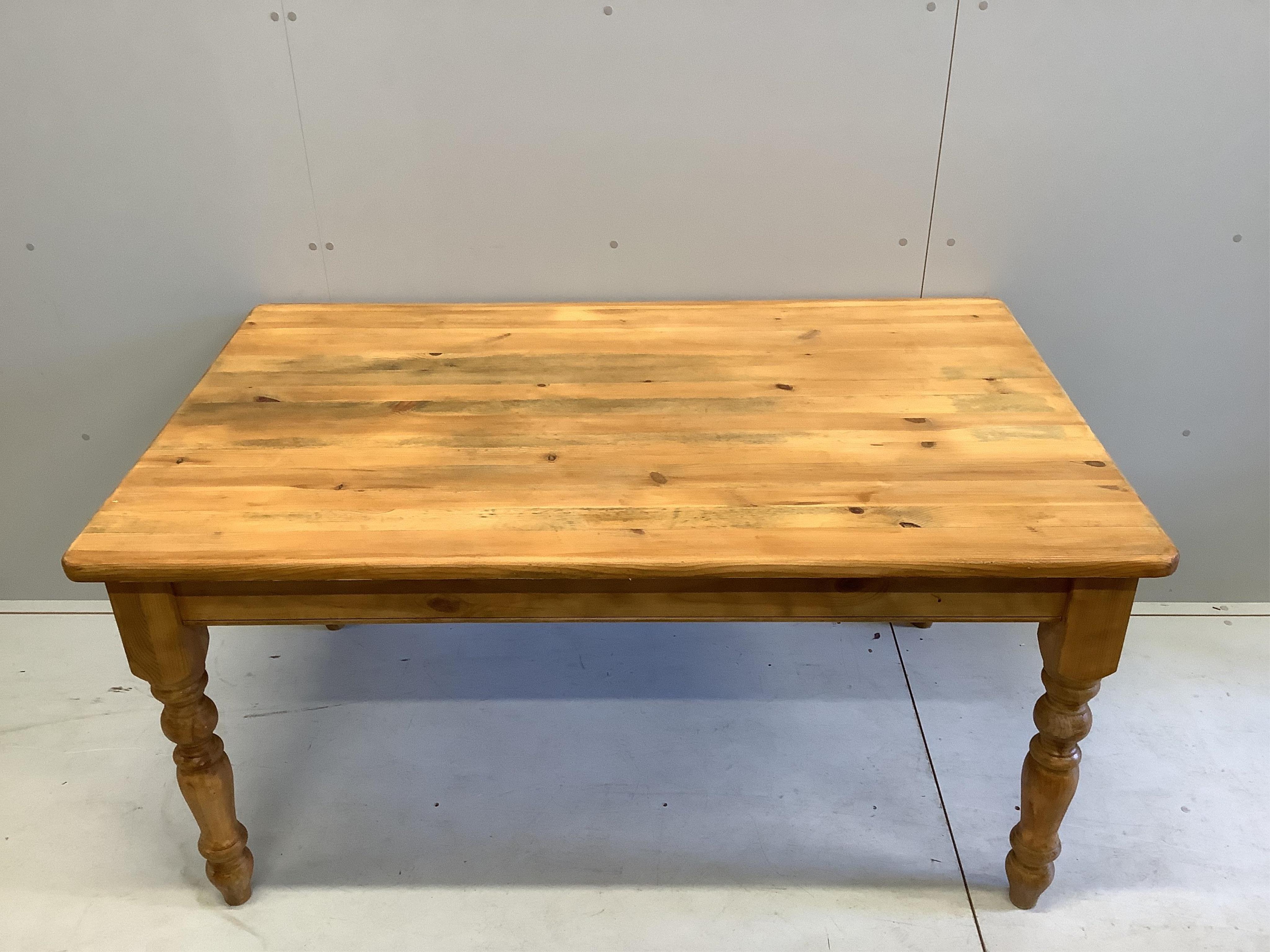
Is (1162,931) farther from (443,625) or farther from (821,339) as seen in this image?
(443,625)

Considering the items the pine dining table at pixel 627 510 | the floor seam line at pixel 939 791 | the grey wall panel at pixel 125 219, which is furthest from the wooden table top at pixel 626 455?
the floor seam line at pixel 939 791

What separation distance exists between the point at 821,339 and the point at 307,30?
91 centimetres

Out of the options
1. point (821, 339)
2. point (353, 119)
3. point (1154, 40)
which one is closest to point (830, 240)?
point (821, 339)

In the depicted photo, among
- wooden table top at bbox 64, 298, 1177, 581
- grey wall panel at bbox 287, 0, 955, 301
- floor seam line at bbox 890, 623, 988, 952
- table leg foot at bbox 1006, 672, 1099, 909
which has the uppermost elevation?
grey wall panel at bbox 287, 0, 955, 301

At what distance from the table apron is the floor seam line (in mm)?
476

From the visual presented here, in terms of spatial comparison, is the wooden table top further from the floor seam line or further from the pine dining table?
the floor seam line

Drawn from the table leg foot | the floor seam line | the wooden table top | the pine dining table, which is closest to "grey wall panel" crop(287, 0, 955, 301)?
the wooden table top

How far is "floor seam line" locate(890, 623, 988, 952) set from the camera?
1488 mm

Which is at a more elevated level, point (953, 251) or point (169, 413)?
point (953, 251)

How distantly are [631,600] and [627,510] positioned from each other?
107mm

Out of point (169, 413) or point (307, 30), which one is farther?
point (169, 413)

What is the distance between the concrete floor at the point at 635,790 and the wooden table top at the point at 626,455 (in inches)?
22.8

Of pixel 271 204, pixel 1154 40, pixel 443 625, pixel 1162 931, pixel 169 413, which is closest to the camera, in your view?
pixel 1162 931

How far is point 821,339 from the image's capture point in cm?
169
